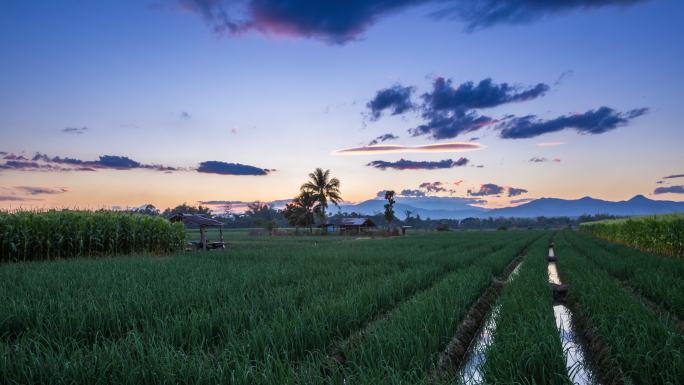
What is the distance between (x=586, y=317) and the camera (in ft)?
19.9

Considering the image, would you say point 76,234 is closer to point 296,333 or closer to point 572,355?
point 296,333

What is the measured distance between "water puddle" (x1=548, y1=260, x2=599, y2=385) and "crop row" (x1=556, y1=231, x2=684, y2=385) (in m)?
0.26

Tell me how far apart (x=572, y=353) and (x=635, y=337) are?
0.89 metres

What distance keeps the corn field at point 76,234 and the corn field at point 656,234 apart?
75.0 ft

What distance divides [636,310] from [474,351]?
7.12ft

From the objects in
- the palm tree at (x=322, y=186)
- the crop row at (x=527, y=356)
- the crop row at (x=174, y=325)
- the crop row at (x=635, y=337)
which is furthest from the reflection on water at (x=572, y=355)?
the palm tree at (x=322, y=186)

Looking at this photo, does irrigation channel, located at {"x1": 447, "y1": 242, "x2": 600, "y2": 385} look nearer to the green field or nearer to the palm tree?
the green field

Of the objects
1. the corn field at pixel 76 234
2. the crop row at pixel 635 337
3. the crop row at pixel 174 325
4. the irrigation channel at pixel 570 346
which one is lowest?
the irrigation channel at pixel 570 346

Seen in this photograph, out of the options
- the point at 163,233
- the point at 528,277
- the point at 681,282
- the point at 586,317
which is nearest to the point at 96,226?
the point at 163,233

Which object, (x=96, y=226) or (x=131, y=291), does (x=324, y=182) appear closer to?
(x=96, y=226)

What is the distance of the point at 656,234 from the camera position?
20.2m

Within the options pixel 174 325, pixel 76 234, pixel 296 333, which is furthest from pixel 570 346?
pixel 76 234

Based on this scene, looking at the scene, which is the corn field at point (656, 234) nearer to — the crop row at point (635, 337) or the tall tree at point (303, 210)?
the crop row at point (635, 337)

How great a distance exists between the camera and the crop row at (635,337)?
329 centimetres
